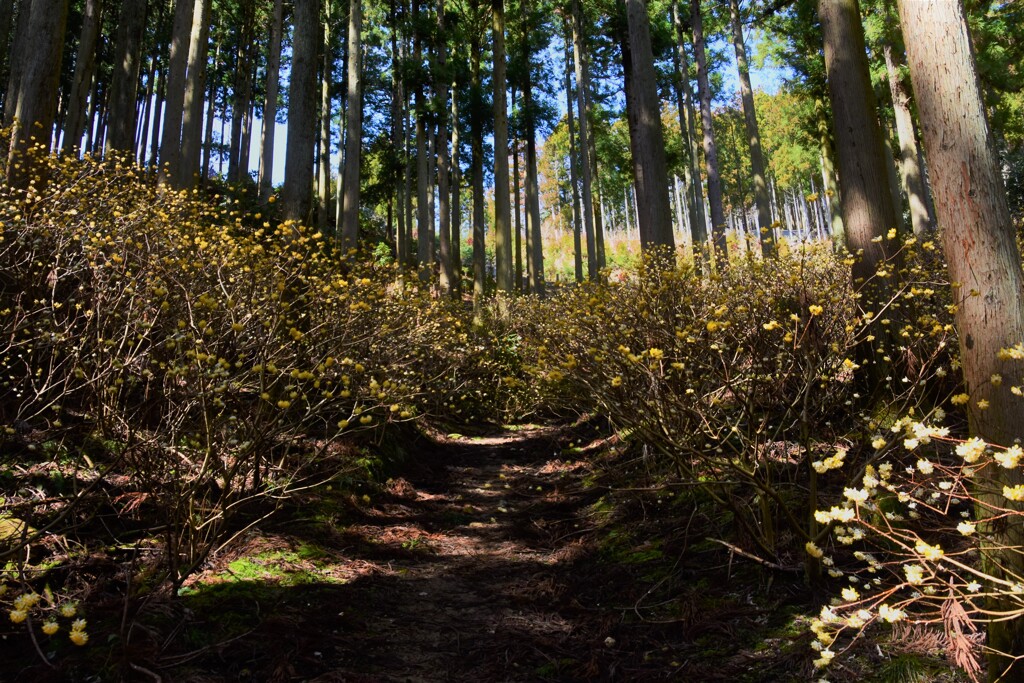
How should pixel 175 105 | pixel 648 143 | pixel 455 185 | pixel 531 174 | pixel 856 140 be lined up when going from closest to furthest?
1. pixel 856 140
2. pixel 648 143
3. pixel 175 105
4. pixel 455 185
5. pixel 531 174

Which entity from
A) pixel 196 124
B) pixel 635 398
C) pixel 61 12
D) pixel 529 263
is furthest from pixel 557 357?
pixel 529 263

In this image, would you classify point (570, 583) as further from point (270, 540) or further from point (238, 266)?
point (238, 266)

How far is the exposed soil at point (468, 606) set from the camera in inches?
98.6

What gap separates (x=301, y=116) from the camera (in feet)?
21.8

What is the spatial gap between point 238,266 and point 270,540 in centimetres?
215

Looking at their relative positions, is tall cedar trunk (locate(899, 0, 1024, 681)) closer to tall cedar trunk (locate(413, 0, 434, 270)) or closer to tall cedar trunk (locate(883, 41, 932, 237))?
tall cedar trunk (locate(883, 41, 932, 237))

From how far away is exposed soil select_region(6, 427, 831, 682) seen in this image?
2504 millimetres

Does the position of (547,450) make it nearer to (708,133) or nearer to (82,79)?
(82,79)

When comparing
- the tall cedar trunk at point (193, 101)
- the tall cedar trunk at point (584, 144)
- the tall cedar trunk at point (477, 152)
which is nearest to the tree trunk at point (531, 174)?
the tall cedar trunk at point (584, 144)

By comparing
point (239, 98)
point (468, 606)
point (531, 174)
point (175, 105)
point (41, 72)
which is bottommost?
point (468, 606)

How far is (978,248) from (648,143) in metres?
5.73

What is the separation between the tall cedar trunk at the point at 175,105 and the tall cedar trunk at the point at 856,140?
868 centimetres

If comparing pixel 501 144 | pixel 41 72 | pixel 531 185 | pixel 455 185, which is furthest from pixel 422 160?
pixel 41 72

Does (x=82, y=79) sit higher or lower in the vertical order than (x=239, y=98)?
lower
